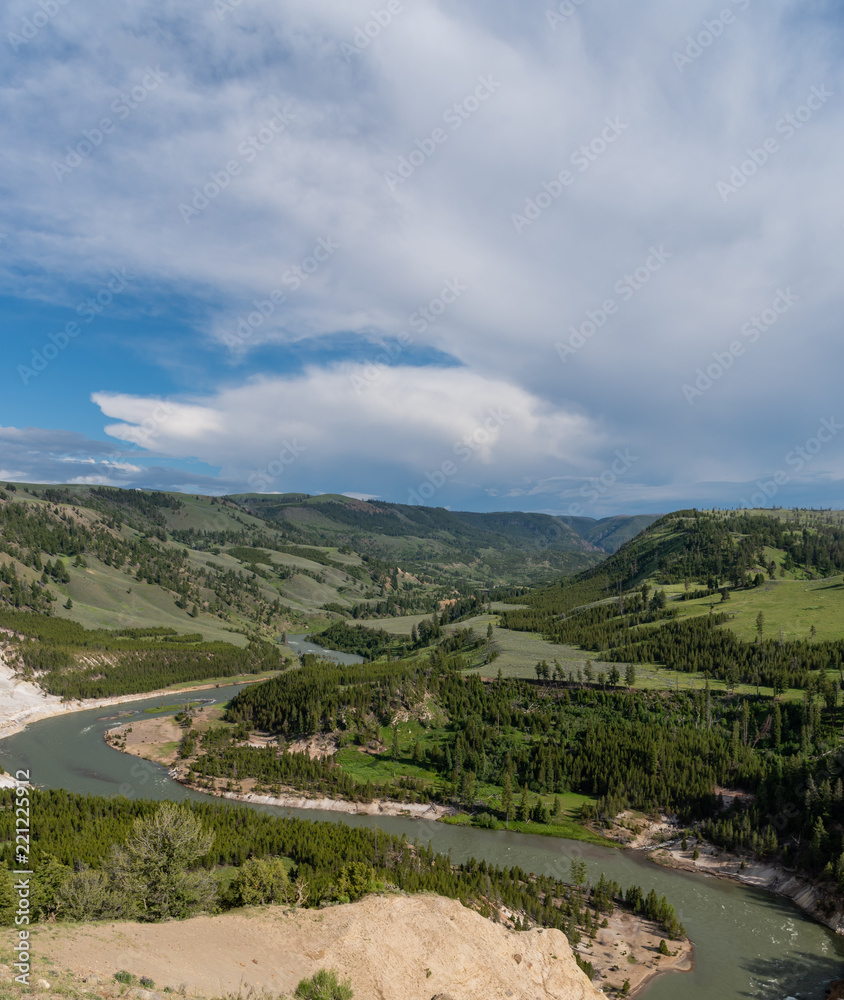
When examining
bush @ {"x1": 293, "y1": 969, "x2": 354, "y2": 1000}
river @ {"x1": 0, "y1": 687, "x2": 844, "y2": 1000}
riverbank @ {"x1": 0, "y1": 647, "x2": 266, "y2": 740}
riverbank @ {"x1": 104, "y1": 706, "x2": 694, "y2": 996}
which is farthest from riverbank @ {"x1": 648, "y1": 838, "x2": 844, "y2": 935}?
riverbank @ {"x1": 0, "y1": 647, "x2": 266, "y2": 740}

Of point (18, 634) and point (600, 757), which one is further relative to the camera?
point (18, 634)

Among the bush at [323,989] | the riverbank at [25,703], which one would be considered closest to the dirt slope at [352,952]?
the bush at [323,989]

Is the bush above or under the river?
above

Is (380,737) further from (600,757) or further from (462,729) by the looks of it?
Answer: (600,757)

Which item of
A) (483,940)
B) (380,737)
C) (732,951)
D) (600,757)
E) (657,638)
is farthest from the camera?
(657,638)

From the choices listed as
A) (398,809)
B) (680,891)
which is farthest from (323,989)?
(398,809)

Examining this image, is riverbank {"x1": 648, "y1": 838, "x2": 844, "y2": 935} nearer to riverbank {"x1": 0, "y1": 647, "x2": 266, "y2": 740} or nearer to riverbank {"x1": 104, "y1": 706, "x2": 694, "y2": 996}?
riverbank {"x1": 104, "y1": 706, "x2": 694, "y2": 996}

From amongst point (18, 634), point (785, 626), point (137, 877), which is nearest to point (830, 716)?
point (785, 626)
